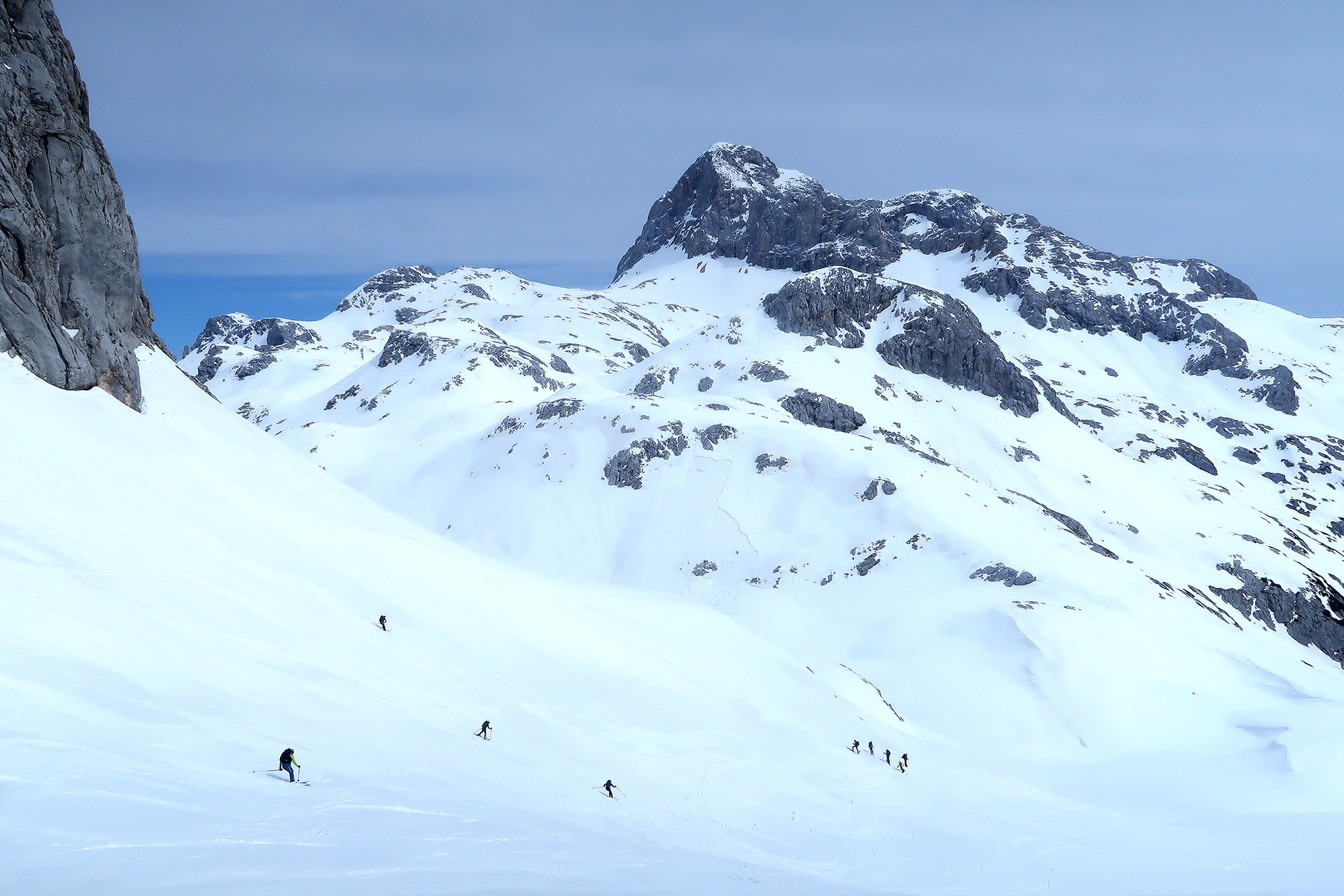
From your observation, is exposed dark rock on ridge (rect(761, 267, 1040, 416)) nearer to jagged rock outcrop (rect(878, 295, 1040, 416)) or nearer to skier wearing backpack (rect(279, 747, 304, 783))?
jagged rock outcrop (rect(878, 295, 1040, 416))

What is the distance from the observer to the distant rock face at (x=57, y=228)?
3562cm

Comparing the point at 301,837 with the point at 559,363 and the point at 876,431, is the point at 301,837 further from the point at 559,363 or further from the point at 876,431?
the point at 559,363

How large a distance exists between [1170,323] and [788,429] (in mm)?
157157

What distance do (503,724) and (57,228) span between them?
116 feet

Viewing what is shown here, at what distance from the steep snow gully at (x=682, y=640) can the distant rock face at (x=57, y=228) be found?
222 centimetres

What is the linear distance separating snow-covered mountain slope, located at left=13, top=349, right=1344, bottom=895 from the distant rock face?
7.28 ft

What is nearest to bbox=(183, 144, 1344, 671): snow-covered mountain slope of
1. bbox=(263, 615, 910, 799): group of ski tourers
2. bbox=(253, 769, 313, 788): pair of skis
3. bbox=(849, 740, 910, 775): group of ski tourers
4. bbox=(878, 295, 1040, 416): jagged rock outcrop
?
bbox=(878, 295, 1040, 416): jagged rock outcrop

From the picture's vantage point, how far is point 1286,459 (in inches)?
5866

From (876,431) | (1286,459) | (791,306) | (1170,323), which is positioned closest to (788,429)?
(876,431)

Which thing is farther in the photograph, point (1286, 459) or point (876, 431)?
point (1286, 459)

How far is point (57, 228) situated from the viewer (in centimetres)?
3978

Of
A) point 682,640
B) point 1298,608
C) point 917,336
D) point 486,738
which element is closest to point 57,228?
point 486,738

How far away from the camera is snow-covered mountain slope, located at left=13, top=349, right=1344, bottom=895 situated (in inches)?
623

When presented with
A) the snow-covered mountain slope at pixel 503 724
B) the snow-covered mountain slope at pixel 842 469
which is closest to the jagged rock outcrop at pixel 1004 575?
the snow-covered mountain slope at pixel 842 469
